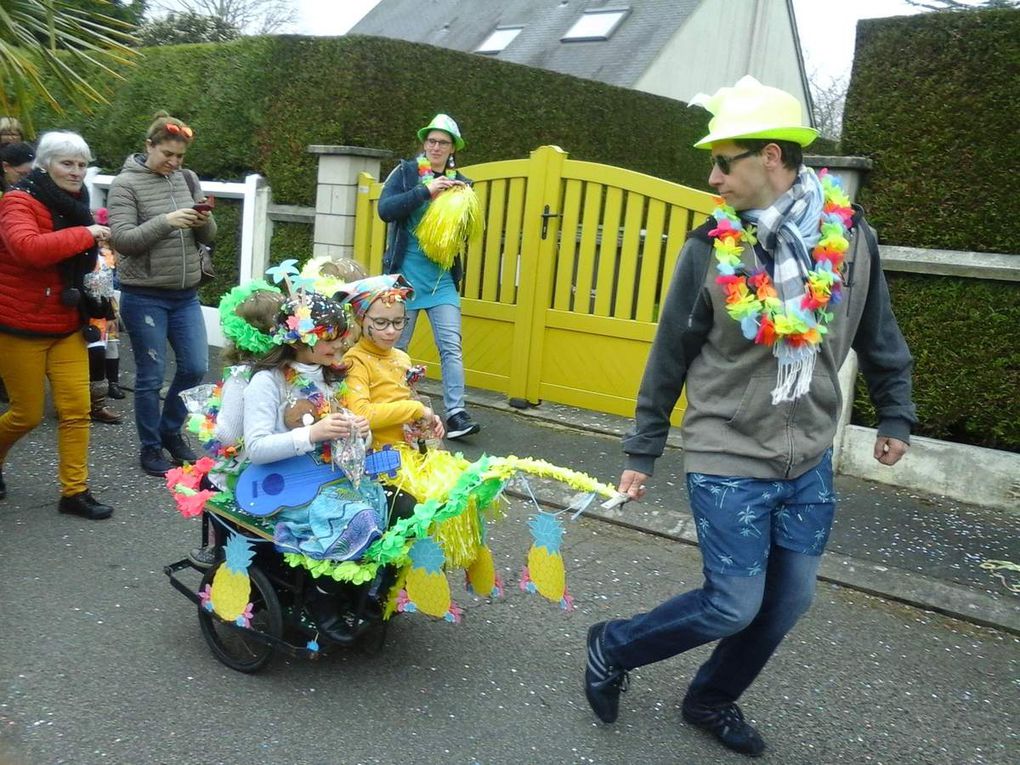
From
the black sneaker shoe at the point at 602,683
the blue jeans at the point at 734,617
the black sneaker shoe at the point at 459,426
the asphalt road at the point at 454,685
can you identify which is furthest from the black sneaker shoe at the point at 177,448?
the blue jeans at the point at 734,617

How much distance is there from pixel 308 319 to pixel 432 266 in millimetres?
3337

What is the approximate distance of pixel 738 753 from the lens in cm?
321

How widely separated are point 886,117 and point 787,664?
367cm

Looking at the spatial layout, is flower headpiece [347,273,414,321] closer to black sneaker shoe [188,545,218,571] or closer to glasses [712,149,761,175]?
black sneaker shoe [188,545,218,571]

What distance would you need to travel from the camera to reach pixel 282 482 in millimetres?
3373

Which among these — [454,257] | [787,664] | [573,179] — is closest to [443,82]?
[573,179]

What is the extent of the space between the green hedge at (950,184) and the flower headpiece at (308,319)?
13.0 feet

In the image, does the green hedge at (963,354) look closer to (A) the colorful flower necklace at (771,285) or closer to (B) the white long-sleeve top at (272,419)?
(A) the colorful flower necklace at (771,285)

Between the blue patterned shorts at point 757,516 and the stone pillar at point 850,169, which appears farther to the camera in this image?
the stone pillar at point 850,169

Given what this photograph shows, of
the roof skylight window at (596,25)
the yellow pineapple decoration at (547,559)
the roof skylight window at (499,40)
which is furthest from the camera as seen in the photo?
the roof skylight window at (499,40)

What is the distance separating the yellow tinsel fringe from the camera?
20.9 feet

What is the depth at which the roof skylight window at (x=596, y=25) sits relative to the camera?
81.2ft

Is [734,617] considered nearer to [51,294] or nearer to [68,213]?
[51,294]

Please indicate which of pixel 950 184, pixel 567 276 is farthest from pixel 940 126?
pixel 567 276
